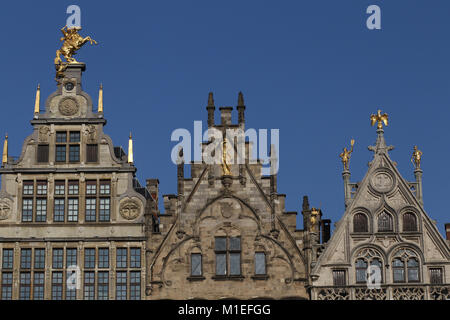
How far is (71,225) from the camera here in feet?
182

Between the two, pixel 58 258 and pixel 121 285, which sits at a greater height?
pixel 58 258

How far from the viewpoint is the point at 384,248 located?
179 feet

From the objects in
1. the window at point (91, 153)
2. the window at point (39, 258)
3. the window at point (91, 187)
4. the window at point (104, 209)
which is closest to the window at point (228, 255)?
the window at point (104, 209)

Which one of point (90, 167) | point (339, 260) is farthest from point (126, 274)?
point (339, 260)

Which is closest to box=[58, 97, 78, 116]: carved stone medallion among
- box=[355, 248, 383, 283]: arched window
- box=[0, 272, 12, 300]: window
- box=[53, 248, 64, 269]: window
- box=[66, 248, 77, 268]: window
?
box=[53, 248, 64, 269]: window

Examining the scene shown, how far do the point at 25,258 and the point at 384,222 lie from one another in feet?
50.9

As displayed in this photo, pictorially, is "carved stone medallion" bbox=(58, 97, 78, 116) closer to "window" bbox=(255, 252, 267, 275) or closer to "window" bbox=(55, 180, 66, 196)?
"window" bbox=(55, 180, 66, 196)

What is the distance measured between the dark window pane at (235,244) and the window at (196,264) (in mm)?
1427

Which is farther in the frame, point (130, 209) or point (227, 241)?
point (130, 209)

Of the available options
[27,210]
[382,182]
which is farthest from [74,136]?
[382,182]

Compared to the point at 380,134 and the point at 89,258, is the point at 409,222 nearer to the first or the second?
the point at 380,134

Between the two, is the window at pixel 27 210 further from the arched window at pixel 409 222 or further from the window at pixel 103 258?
the arched window at pixel 409 222

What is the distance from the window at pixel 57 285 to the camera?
54688 mm

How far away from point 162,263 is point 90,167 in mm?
5378
